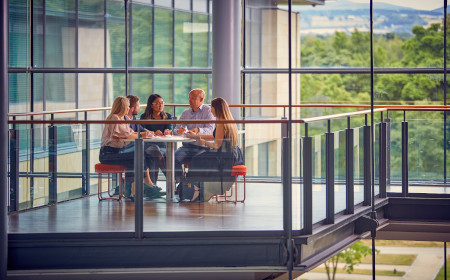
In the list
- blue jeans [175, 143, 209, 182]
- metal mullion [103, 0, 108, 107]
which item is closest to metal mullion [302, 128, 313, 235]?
blue jeans [175, 143, 209, 182]

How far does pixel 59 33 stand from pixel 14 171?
9.51 meters

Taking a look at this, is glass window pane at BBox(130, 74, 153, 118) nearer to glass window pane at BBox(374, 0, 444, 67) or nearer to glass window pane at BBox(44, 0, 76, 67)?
glass window pane at BBox(44, 0, 76, 67)

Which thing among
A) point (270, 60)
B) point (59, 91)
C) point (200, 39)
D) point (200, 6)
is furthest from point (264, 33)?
point (59, 91)

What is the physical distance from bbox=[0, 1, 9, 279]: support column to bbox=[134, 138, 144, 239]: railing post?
1.15 metres

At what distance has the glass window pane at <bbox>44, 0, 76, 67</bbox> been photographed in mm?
16594

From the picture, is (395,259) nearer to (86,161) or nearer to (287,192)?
(86,161)

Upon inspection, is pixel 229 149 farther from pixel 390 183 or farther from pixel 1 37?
pixel 390 183

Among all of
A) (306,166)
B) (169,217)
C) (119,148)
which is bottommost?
(169,217)

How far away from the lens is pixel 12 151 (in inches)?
309

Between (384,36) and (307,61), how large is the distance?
372 cm

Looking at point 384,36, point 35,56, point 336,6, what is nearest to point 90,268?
point 35,56

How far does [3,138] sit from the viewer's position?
284 inches

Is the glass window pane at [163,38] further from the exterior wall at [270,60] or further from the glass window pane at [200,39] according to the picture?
the exterior wall at [270,60]

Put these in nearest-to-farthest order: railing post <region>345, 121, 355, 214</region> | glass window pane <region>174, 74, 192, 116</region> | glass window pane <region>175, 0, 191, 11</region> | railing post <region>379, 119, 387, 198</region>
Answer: railing post <region>345, 121, 355, 214</region> → railing post <region>379, 119, 387, 198</region> → glass window pane <region>175, 0, 191, 11</region> → glass window pane <region>174, 74, 192, 116</region>
